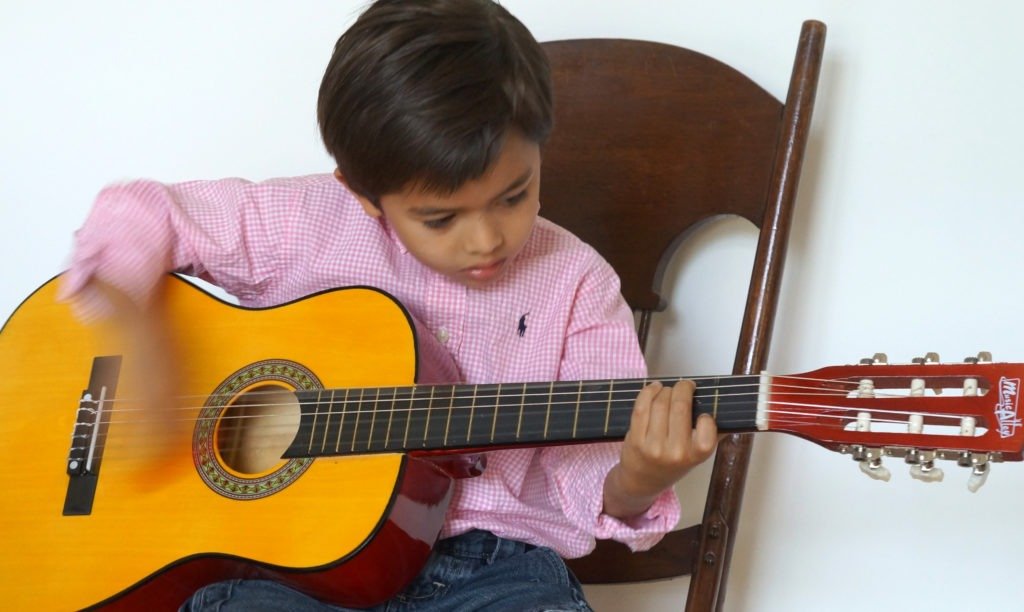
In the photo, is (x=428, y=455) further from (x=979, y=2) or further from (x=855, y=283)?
(x=979, y=2)

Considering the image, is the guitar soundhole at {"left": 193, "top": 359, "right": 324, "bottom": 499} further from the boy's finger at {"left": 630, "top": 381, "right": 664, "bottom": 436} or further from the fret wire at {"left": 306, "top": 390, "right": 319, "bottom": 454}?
the boy's finger at {"left": 630, "top": 381, "right": 664, "bottom": 436}

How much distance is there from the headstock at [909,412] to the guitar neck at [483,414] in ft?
0.13

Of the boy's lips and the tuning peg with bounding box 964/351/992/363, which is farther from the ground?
the tuning peg with bounding box 964/351/992/363

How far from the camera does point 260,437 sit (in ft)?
3.48

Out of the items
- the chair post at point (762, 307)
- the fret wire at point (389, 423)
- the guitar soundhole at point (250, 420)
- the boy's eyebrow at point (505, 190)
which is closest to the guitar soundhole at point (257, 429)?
the guitar soundhole at point (250, 420)

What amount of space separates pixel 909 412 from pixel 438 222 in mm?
430

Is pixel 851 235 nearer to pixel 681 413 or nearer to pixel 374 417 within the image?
pixel 681 413

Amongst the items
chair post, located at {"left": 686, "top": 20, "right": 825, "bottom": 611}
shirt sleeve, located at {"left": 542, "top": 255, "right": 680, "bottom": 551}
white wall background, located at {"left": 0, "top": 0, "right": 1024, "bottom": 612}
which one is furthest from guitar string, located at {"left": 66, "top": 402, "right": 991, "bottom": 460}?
white wall background, located at {"left": 0, "top": 0, "right": 1024, "bottom": 612}

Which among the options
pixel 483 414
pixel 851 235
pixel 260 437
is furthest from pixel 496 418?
pixel 851 235

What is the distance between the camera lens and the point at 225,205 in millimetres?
1171

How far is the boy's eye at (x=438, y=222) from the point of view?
0.98 meters

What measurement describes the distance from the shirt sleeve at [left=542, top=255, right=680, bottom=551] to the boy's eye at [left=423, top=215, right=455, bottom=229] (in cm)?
18

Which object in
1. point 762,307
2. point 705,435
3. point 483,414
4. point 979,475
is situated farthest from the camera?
point 762,307

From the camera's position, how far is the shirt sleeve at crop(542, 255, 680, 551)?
3.33ft
